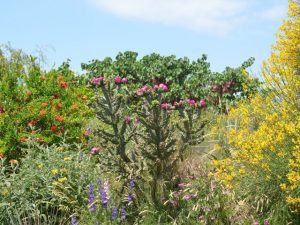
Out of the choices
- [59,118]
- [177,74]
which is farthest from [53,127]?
[177,74]

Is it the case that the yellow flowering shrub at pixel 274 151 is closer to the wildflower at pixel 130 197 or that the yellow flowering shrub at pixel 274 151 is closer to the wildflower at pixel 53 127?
the wildflower at pixel 130 197

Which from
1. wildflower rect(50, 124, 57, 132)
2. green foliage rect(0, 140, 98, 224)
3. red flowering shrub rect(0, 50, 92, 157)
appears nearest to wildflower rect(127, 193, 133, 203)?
green foliage rect(0, 140, 98, 224)

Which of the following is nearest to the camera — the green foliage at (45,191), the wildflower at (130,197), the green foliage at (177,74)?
the wildflower at (130,197)

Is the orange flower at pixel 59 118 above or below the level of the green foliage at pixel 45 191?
above

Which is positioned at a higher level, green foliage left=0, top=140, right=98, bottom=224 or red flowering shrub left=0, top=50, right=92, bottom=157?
red flowering shrub left=0, top=50, right=92, bottom=157

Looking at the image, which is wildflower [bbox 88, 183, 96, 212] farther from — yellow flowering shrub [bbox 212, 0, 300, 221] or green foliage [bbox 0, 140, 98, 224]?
yellow flowering shrub [bbox 212, 0, 300, 221]

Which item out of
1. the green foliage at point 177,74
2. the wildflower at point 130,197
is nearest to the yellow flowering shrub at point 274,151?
the wildflower at point 130,197

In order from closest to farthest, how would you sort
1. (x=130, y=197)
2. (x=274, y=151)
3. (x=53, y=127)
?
(x=274, y=151) < (x=130, y=197) < (x=53, y=127)

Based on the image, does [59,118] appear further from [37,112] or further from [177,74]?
[177,74]

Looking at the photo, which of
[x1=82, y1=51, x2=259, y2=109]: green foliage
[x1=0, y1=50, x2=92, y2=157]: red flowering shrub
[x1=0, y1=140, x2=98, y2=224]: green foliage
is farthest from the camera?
[x1=82, y1=51, x2=259, y2=109]: green foliage

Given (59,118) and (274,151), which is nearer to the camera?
(274,151)

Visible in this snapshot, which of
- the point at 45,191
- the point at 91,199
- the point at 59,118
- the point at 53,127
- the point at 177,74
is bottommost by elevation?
the point at 91,199

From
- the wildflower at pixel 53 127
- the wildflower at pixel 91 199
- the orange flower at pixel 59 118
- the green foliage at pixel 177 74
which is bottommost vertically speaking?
the wildflower at pixel 91 199

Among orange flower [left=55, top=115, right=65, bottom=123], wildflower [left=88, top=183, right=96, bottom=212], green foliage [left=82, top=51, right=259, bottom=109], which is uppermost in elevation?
green foliage [left=82, top=51, right=259, bottom=109]
